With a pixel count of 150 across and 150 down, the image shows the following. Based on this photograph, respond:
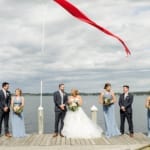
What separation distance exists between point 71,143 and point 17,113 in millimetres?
3168

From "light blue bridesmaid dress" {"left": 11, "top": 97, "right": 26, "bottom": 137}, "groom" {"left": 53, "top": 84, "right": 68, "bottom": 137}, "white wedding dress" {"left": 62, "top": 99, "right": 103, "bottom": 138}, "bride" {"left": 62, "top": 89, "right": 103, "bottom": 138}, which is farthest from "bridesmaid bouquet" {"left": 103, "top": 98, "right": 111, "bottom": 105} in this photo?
"light blue bridesmaid dress" {"left": 11, "top": 97, "right": 26, "bottom": 137}

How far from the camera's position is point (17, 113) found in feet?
55.6

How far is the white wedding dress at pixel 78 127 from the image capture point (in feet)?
54.4

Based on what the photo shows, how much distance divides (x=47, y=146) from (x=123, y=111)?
4364 mm

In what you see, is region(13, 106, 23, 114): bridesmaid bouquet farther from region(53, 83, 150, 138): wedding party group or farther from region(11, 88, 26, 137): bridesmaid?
region(53, 83, 150, 138): wedding party group

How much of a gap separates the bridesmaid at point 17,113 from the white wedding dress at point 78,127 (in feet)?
5.70

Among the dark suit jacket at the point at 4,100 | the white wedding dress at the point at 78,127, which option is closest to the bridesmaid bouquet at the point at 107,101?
the white wedding dress at the point at 78,127

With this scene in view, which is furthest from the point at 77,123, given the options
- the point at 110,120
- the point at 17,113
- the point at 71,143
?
the point at 17,113

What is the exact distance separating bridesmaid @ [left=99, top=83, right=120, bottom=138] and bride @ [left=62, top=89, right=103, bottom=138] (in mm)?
432

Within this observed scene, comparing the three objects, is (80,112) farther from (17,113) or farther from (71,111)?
(17,113)

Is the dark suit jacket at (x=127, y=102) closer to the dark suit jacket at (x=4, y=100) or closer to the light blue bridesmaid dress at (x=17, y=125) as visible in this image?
the light blue bridesmaid dress at (x=17, y=125)

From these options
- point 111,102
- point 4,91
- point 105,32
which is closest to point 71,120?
point 111,102

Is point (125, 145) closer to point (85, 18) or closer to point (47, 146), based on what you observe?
point (47, 146)

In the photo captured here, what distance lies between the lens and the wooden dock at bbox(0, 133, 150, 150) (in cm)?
1374
